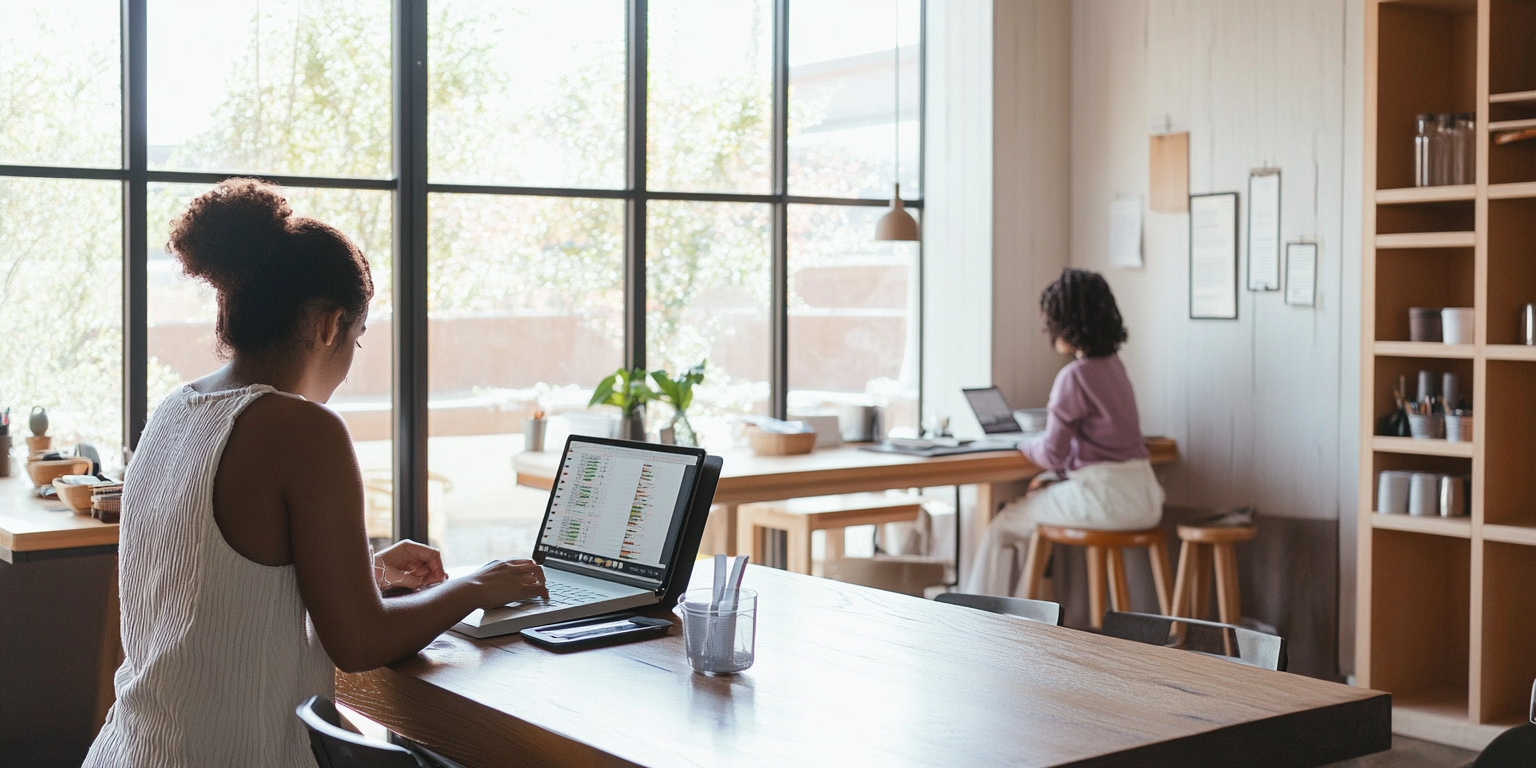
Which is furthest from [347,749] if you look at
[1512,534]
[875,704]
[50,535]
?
[1512,534]

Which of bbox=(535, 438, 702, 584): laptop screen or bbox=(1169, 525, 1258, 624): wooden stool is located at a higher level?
bbox=(535, 438, 702, 584): laptop screen

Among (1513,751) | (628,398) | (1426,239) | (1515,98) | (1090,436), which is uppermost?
(1515,98)

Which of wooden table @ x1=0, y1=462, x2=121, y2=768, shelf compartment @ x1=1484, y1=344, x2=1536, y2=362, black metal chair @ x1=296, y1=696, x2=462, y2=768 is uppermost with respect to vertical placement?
shelf compartment @ x1=1484, y1=344, x2=1536, y2=362

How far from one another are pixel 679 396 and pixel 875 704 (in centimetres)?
291

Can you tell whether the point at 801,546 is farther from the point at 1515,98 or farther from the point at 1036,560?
the point at 1515,98

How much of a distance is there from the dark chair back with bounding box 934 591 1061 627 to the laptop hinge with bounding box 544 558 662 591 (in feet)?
1.87

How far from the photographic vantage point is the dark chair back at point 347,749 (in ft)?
4.84

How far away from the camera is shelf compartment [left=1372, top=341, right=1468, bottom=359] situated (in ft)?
12.8

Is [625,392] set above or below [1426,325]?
below

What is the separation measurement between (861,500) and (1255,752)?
378 centimetres

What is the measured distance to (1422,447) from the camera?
400 centimetres

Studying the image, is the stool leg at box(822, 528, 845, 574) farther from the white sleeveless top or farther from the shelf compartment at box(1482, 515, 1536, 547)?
the white sleeveless top

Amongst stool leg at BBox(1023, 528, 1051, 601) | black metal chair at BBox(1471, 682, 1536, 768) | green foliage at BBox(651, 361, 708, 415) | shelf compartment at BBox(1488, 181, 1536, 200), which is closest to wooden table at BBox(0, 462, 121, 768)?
green foliage at BBox(651, 361, 708, 415)

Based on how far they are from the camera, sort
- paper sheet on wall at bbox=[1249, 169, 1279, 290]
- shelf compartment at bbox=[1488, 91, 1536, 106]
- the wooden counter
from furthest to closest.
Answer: paper sheet on wall at bbox=[1249, 169, 1279, 290] < shelf compartment at bbox=[1488, 91, 1536, 106] < the wooden counter
